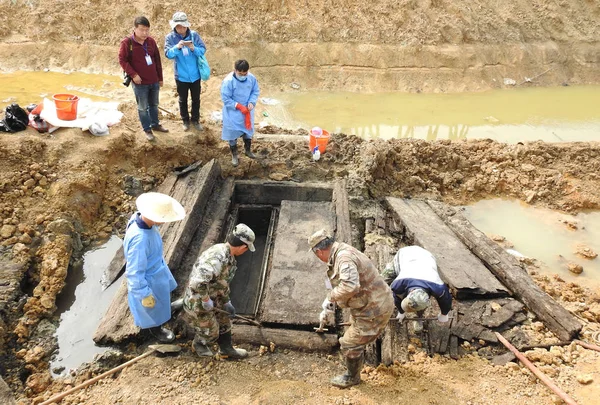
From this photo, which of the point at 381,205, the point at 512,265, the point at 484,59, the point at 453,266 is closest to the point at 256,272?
the point at 381,205

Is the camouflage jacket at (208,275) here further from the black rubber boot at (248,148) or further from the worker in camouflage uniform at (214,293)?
the black rubber boot at (248,148)

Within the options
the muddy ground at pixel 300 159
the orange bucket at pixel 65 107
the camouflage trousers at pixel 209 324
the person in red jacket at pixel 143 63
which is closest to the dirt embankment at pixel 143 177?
the muddy ground at pixel 300 159

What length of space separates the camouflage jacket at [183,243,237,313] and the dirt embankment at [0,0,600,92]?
34.6 feet

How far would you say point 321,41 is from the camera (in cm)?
1400

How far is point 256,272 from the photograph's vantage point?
21.8ft

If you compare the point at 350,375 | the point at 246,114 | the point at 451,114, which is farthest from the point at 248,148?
the point at 451,114

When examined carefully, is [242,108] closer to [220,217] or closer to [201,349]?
[220,217]

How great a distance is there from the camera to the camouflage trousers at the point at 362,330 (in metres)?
3.63

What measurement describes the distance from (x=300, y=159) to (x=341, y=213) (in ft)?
5.28

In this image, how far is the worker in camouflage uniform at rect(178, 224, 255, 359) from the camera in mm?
3629

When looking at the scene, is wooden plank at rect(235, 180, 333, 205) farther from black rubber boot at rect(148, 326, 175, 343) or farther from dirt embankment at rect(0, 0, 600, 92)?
dirt embankment at rect(0, 0, 600, 92)

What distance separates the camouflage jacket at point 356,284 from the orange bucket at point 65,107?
17.6 ft

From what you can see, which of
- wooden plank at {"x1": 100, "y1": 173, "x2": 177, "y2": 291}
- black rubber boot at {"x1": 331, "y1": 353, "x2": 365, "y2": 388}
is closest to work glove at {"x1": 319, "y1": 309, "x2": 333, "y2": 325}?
black rubber boot at {"x1": 331, "y1": 353, "x2": 365, "y2": 388}

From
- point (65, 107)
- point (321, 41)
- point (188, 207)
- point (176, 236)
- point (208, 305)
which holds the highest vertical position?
point (321, 41)
